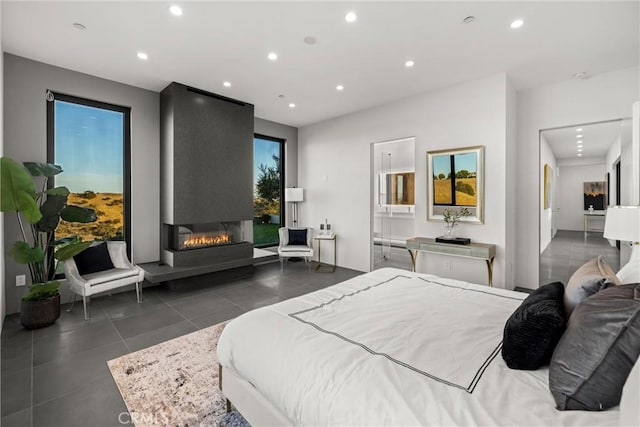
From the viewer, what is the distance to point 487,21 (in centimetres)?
276

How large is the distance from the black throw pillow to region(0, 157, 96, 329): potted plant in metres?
0.28

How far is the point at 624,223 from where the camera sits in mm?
2188

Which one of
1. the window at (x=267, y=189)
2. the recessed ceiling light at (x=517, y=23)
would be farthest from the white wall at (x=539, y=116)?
the window at (x=267, y=189)

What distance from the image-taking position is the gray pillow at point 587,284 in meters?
1.38

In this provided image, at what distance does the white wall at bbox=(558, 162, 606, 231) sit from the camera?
4.49 meters

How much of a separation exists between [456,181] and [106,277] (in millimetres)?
4905

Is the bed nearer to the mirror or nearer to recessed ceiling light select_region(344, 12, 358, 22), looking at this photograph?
recessed ceiling light select_region(344, 12, 358, 22)

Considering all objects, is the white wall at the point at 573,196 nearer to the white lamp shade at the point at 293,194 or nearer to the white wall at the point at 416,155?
the white wall at the point at 416,155

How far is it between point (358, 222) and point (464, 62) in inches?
121

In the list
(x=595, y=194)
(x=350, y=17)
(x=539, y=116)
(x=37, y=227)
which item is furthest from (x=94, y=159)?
(x=595, y=194)

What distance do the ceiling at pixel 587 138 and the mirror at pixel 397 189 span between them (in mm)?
2693

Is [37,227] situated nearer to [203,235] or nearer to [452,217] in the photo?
[203,235]

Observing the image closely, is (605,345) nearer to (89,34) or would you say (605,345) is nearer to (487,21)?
(487,21)

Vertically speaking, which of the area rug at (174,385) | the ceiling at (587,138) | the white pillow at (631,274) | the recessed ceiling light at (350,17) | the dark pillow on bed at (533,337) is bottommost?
the area rug at (174,385)
